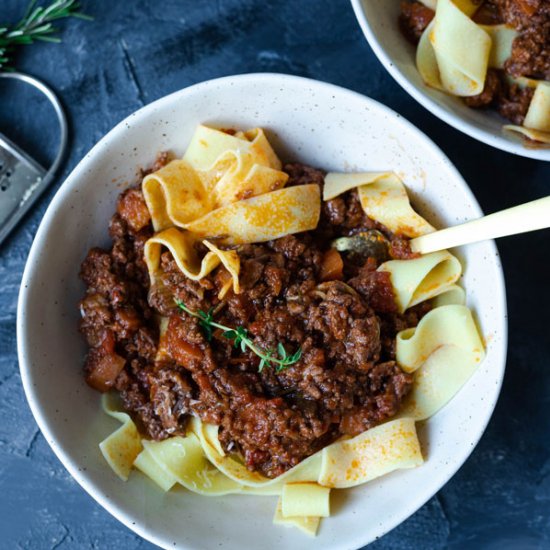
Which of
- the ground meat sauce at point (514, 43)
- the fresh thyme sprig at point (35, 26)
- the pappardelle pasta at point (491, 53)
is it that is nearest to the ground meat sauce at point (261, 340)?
the pappardelle pasta at point (491, 53)

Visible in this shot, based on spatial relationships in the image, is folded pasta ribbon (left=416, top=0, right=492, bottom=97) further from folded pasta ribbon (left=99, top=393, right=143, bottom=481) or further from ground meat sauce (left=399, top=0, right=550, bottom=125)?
folded pasta ribbon (left=99, top=393, right=143, bottom=481)

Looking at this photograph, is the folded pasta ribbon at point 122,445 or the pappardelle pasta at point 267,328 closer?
the pappardelle pasta at point 267,328

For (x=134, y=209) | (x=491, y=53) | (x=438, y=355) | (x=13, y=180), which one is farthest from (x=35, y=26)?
(x=438, y=355)

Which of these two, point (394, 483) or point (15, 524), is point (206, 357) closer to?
point (394, 483)

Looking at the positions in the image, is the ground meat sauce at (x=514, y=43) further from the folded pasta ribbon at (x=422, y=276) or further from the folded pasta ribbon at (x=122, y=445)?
the folded pasta ribbon at (x=122, y=445)

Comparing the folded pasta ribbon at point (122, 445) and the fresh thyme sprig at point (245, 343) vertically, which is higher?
the fresh thyme sprig at point (245, 343)

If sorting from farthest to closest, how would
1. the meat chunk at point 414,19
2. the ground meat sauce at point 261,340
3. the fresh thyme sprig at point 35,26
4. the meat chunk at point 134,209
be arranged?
the fresh thyme sprig at point 35,26 → the meat chunk at point 414,19 → the meat chunk at point 134,209 → the ground meat sauce at point 261,340

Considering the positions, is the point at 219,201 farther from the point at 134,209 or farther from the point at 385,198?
the point at 385,198
